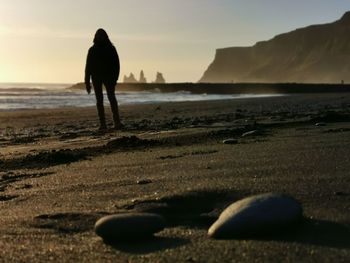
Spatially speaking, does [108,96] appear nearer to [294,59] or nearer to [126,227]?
[126,227]

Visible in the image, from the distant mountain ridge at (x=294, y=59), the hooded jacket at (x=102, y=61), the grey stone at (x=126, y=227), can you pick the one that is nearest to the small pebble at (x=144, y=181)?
the grey stone at (x=126, y=227)

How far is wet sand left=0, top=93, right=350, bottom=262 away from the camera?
7.23 ft

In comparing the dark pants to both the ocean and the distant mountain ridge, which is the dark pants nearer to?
the ocean

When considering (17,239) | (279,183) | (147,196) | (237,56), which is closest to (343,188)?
(279,183)

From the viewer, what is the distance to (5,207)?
3.25m

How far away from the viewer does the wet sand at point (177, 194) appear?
7.23ft

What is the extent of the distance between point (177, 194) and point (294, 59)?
170552mm

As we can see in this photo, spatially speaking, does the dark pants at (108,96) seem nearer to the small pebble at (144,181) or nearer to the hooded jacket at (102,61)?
the hooded jacket at (102,61)

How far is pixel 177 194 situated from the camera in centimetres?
316

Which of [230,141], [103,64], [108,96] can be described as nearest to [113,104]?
[108,96]

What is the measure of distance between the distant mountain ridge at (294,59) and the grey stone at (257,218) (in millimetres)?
140022

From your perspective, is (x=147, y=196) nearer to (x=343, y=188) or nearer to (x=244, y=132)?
(x=343, y=188)

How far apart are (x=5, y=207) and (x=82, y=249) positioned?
1136 millimetres

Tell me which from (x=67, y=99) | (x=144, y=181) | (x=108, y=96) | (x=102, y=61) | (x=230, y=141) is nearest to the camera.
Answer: (x=144, y=181)
